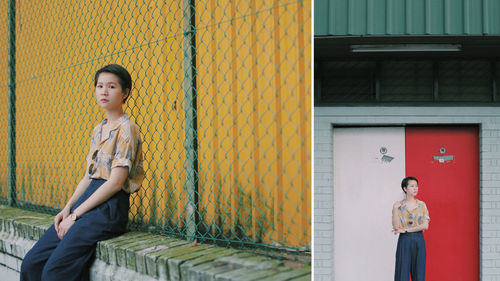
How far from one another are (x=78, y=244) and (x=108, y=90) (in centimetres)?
102

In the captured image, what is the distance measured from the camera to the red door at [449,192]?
6.44 m

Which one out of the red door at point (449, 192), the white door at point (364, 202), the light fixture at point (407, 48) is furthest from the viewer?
the white door at point (364, 202)

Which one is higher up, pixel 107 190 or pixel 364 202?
pixel 107 190

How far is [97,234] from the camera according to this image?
3.06 meters

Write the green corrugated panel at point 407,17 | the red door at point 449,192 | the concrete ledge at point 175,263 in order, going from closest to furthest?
the concrete ledge at point 175,263, the green corrugated panel at point 407,17, the red door at point 449,192

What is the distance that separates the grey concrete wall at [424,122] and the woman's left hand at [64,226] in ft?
13.1

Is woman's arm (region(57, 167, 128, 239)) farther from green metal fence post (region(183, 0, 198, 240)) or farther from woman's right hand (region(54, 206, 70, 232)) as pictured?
green metal fence post (region(183, 0, 198, 240))

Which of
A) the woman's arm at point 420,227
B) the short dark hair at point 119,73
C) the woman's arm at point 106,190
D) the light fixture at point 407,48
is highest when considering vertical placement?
the light fixture at point 407,48

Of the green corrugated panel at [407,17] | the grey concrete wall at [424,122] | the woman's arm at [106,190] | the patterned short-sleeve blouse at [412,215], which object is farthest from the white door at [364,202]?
the woman's arm at [106,190]

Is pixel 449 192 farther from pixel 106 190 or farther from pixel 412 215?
pixel 106 190

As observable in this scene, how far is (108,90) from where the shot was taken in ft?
10.3

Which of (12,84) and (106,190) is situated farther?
(12,84)

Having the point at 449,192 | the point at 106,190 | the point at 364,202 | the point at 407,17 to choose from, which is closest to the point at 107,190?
the point at 106,190

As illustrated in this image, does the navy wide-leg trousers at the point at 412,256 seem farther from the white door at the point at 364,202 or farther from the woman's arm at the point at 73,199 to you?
the woman's arm at the point at 73,199
